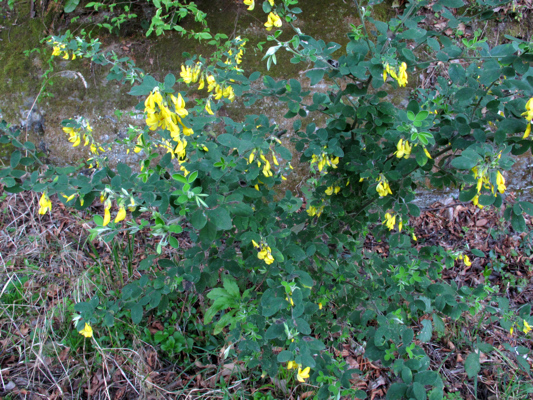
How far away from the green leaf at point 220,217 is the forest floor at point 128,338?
916 millimetres

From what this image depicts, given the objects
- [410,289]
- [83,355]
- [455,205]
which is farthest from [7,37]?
[455,205]

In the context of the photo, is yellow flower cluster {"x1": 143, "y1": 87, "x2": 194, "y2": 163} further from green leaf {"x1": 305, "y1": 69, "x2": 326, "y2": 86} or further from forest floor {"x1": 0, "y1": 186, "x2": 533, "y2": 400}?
forest floor {"x1": 0, "y1": 186, "x2": 533, "y2": 400}

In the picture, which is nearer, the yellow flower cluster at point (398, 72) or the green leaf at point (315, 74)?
the yellow flower cluster at point (398, 72)

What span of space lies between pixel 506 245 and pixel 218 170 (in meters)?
3.08

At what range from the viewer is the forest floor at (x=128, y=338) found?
201cm

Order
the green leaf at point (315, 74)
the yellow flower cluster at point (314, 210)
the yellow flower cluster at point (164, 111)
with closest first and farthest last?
the yellow flower cluster at point (164, 111)
the green leaf at point (315, 74)
the yellow flower cluster at point (314, 210)

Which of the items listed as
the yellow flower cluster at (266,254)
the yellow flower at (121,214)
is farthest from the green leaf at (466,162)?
the yellow flower at (121,214)

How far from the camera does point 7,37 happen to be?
11.6 ft

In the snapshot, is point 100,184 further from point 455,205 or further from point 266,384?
point 455,205

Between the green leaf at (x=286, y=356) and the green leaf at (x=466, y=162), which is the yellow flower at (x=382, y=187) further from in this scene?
the green leaf at (x=286, y=356)

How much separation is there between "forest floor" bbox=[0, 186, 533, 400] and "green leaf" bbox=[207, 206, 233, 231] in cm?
92

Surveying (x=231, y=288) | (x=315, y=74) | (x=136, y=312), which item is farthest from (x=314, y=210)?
(x=136, y=312)

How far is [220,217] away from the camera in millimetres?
1058

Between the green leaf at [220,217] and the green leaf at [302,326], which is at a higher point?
the green leaf at [220,217]
